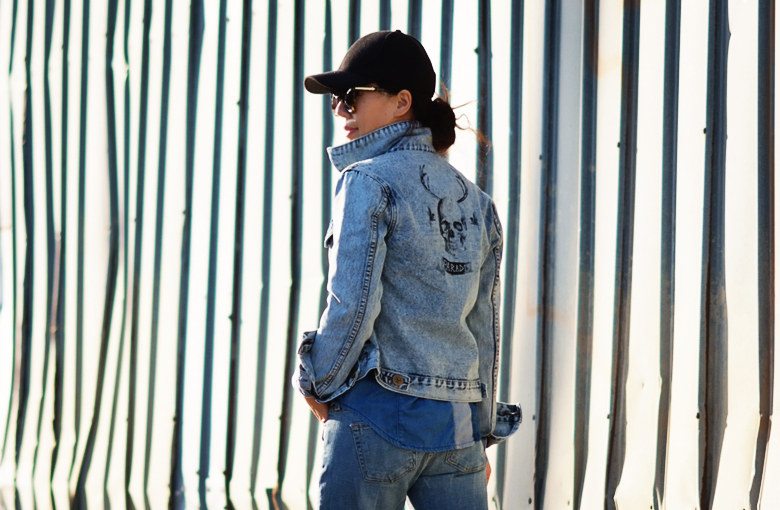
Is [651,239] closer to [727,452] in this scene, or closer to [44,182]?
[727,452]

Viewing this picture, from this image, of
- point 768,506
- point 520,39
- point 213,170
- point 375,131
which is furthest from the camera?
point 213,170

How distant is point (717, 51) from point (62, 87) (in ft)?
8.38

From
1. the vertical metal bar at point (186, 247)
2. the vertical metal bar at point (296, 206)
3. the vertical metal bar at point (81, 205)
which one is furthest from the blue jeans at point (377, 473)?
the vertical metal bar at point (81, 205)

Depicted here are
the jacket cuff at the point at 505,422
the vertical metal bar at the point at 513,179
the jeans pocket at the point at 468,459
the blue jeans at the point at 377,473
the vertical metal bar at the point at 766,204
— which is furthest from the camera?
the vertical metal bar at the point at 513,179

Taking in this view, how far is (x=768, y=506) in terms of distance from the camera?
11.3ft

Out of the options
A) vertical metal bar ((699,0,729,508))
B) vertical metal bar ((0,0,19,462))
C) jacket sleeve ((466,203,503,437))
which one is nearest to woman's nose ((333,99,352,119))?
jacket sleeve ((466,203,503,437))

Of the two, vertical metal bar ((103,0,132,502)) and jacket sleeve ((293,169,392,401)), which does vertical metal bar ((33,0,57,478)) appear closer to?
vertical metal bar ((103,0,132,502))

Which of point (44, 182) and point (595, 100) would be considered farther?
point (44, 182)

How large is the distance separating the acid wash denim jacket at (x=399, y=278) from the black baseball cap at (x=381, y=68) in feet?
0.33

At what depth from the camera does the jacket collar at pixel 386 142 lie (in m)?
2.35

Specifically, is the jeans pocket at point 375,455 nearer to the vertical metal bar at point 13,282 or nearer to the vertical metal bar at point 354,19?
the vertical metal bar at point 354,19

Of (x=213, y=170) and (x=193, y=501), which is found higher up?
(x=213, y=170)

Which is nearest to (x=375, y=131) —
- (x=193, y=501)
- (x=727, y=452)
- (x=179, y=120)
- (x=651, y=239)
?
(x=651, y=239)

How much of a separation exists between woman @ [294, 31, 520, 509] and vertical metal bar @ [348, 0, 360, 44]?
1771 millimetres
